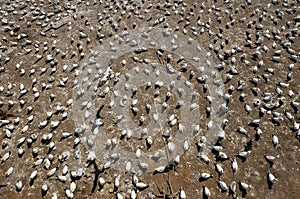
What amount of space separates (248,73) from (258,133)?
136cm

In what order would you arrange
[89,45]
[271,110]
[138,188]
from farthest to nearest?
[89,45] < [271,110] < [138,188]

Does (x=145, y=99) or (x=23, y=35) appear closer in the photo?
(x=145, y=99)

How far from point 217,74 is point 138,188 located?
8.36ft

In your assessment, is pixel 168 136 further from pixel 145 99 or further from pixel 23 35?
→ pixel 23 35

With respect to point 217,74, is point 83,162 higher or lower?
lower

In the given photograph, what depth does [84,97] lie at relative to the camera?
5.53 meters

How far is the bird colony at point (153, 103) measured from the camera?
14.3ft

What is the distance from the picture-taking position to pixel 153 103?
5.33 metres

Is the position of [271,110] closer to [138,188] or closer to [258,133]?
[258,133]

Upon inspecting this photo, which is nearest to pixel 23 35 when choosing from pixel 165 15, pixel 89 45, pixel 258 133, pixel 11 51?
pixel 11 51

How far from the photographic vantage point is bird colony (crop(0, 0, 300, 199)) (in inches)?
171

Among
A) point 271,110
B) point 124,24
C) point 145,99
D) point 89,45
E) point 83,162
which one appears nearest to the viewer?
point 83,162

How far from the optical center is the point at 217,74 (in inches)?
223

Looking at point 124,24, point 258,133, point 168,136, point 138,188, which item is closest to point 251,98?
point 258,133
